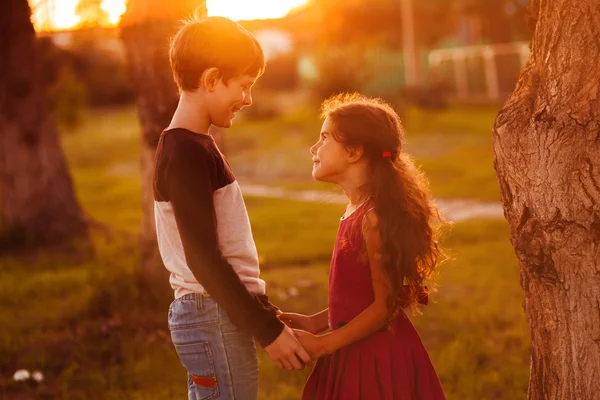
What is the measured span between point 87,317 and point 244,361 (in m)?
3.58

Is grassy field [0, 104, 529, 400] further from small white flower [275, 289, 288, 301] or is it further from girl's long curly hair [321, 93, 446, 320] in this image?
girl's long curly hair [321, 93, 446, 320]

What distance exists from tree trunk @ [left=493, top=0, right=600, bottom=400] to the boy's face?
928 millimetres

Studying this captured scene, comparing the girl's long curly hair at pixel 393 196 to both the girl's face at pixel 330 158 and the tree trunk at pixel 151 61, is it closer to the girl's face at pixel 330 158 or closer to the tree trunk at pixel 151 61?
the girl's face at pixel 330 158

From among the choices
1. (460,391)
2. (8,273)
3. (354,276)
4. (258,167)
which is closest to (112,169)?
(258,167)

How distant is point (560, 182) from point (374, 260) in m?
0.67

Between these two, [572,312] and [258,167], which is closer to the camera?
[572,312]

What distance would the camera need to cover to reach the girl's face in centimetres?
273

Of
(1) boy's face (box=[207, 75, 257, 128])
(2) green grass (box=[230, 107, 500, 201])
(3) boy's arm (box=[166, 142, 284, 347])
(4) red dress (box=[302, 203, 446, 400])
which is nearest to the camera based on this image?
(3) boy's arm (box=[166, 142, 284, 347])

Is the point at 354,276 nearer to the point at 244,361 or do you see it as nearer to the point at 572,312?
the point at 244,361

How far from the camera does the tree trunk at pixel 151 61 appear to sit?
543cm

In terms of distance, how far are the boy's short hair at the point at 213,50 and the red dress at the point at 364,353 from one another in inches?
26.1

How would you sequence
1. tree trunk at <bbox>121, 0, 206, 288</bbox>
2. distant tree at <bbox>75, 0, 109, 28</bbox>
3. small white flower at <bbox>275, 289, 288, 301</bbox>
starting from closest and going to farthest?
tree trunk at <bbox>121, 0, 206, 288</bbox>
distant tree at <bbox>75, 0, 109, 28</bbox>
small white flower at <bbox>275, 289, 288, 301</bbox>

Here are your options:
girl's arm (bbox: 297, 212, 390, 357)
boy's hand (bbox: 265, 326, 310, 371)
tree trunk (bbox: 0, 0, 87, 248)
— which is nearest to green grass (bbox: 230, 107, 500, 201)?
tree trunk (bbox: 0, 0, 87, 248)

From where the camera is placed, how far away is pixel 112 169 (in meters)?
17.6
